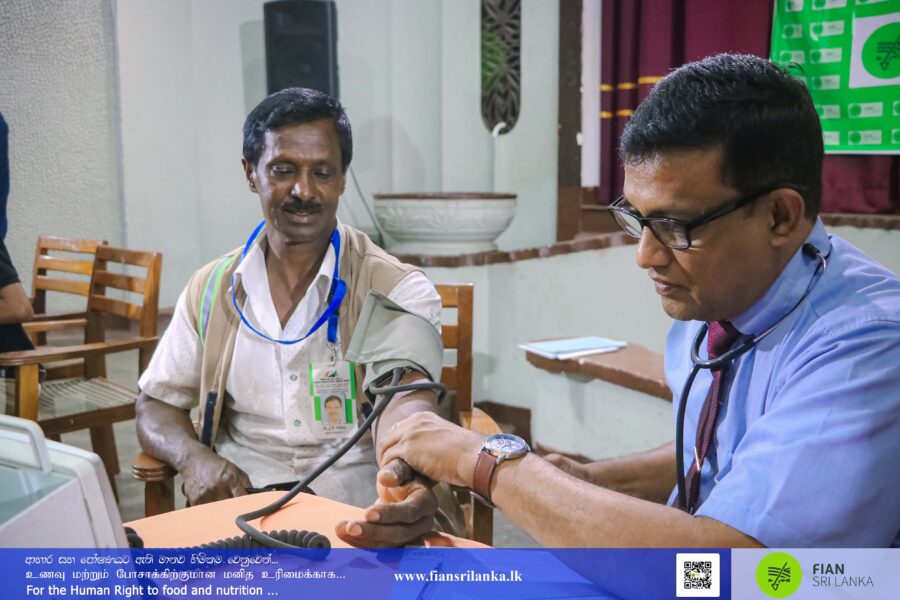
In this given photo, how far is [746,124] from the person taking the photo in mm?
864

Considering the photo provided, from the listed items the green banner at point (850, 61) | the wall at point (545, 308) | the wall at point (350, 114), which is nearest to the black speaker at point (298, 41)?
the wall at point (350, 114)

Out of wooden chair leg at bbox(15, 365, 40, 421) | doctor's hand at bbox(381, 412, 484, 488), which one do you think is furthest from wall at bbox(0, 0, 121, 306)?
doctor's hand at bbox(381, 412, 484, 488)

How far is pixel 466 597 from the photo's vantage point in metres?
0.86

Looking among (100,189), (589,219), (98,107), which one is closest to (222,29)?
(98,107)

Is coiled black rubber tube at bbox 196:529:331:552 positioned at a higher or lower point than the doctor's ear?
lower

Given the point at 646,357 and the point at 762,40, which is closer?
the point at 646,357

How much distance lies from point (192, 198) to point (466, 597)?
445 centimetres

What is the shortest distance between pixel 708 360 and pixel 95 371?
2.39 meters

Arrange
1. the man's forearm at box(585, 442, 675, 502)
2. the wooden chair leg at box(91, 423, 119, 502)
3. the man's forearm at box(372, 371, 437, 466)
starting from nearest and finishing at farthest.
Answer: the man's forearm at box(585, 442, 675, 502), the man's forearm at box(372, 371, 437, 466), the wooden chair leg at box(91, 423, 119, 502)

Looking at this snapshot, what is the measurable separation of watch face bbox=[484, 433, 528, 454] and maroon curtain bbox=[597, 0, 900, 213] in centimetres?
198

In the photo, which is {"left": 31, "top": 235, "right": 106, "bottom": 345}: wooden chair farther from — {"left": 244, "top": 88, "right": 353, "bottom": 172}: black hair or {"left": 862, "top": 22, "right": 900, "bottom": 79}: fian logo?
{"left": 862, "top": 22, "right": 900, "bottom": 79}: fian logo

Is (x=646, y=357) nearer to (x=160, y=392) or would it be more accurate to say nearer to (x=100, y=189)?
(x=160, y=392)

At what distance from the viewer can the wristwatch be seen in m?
0.97

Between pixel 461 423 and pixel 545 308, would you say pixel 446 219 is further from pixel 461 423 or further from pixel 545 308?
pixel 461 423
